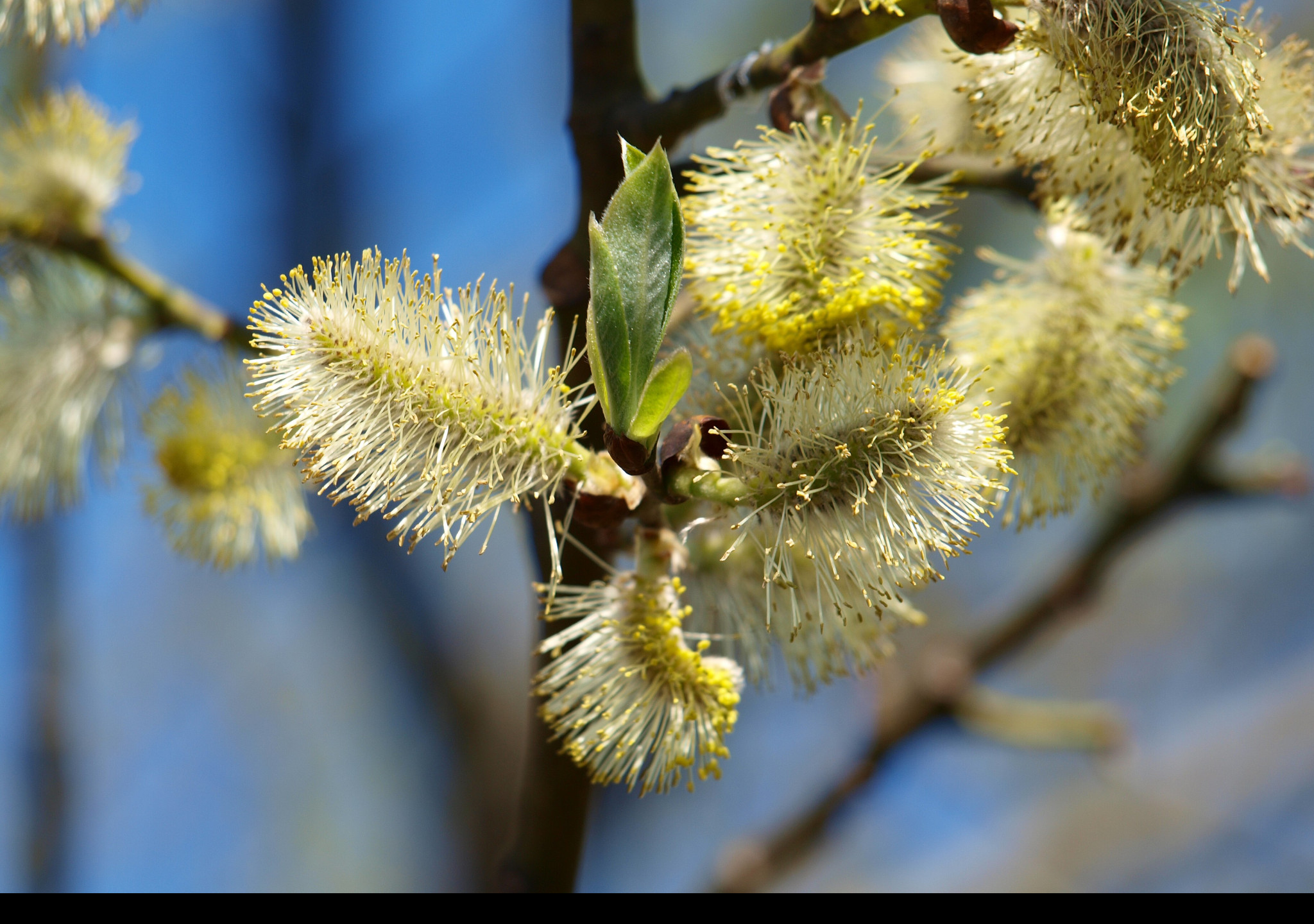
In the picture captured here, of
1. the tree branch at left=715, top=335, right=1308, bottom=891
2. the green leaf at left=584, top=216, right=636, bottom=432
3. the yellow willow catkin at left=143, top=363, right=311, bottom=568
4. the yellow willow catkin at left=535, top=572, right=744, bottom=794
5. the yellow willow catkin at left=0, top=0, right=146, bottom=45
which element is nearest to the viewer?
the green leaf at left=584, top=216, right=636, bottom=432

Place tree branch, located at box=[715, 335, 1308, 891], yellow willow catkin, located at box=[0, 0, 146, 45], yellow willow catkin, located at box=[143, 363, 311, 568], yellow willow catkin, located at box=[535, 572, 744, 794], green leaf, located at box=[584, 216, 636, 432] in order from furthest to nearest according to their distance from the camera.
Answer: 1. tree branch, located at box=[715, 335, 1308, 891]
2. yellow willow catkin, located at box=[143, 363, 311, 568]
3. yellow willow catkin, located at box=[0, 0, 146, 45]
4. yellow willow catkin, located at box=[535, 572, 744, 794]
5. green leaf, located at box=[584, 216, 636, 432]

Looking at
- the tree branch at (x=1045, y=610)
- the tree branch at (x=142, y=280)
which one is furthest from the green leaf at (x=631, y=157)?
the tree branch at (x=1045, y=610)

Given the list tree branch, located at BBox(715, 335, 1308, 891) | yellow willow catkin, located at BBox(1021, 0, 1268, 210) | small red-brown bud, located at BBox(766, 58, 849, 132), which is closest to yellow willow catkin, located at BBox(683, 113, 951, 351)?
small red-brown bud, located at BBox(766, 58, 849, 132)

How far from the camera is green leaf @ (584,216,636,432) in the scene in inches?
20.1

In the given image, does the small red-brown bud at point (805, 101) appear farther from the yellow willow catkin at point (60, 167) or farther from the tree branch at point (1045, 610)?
the tree branch at point (1045, 610)

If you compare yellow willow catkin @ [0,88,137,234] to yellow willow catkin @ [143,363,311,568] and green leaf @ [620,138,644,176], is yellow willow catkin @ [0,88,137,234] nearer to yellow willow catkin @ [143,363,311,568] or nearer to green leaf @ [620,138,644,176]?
yellow willow catkin @ [143,363,311,568]

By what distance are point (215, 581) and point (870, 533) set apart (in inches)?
143

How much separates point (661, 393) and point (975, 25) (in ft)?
0.89

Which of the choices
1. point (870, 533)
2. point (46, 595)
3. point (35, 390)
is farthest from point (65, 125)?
point (46, 595)

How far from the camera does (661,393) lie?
542mm

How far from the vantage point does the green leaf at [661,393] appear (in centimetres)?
54

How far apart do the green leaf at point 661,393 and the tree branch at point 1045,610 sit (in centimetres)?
124

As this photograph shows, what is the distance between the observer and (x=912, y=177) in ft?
2.42

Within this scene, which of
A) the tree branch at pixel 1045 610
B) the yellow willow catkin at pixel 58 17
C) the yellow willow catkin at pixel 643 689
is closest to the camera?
the yellow willow catkin at pixel 643 689
